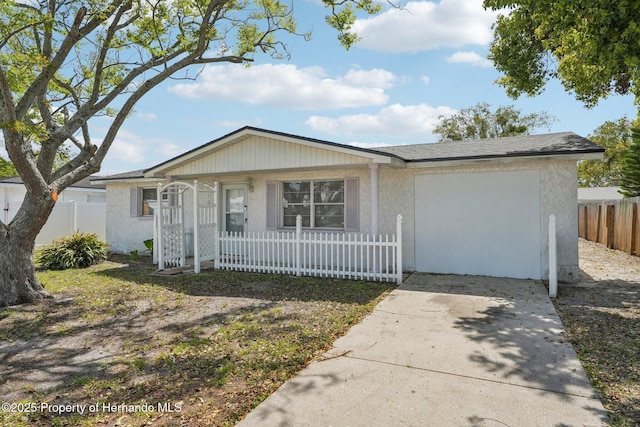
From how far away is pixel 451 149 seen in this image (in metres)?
9.60

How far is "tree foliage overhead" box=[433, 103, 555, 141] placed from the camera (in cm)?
3136

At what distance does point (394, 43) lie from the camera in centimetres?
1012

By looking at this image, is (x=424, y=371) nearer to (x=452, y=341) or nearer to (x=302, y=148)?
(x=452, y=341)

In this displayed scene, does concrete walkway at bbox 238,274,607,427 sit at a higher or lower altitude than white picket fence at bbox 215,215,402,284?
lower

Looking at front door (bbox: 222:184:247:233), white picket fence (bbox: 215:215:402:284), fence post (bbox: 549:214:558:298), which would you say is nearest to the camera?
fence post (bbox: 549:214:558:298)

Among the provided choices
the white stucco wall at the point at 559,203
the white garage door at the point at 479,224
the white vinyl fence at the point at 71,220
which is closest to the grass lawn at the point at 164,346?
the white garage door at the point at 479,224

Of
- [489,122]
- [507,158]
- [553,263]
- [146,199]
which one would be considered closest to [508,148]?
[507,158]

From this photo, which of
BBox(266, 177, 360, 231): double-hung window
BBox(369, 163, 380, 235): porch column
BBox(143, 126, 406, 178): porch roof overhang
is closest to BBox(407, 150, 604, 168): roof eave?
BBox(143, 126, 406, 178): porch roof overhang

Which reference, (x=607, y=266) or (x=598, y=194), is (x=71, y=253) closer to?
(x=607, y=266)

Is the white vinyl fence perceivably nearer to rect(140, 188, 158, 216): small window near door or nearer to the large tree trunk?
rect(140, 188, 158, 216): small window near door

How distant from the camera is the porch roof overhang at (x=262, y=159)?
8109 mm

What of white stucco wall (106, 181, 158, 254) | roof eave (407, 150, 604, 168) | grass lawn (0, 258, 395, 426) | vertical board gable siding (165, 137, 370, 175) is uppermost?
vertical board gable siding (165, 137, 370, 175)

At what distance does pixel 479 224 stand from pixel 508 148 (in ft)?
6.31

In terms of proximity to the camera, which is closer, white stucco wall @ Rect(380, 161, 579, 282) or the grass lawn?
the grass lawn
